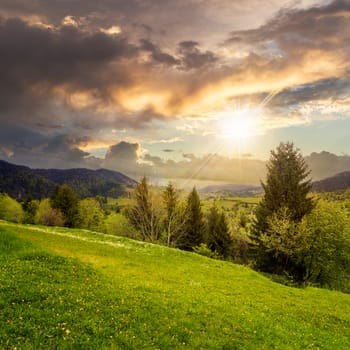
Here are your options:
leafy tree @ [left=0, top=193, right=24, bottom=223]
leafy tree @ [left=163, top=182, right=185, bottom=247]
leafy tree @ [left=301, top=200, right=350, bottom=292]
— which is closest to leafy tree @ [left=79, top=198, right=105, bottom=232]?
leafy tree @ [left=0, top=193, right=24, bottom=223]

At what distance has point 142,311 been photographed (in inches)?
534

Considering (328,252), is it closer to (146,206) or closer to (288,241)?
(288,241)

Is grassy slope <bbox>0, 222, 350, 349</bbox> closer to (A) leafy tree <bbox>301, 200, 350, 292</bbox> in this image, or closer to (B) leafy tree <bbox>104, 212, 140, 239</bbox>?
(A) leafy tree <bbox>301, 200, 350, 292</bbox>

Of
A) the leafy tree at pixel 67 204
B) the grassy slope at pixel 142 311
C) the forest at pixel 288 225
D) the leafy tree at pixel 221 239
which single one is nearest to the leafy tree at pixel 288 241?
the forest at pixel 288 225

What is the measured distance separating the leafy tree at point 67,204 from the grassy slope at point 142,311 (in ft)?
236

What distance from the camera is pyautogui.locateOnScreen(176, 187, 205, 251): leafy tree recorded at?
71.2m

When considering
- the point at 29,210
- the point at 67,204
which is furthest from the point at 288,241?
the point at 29,210

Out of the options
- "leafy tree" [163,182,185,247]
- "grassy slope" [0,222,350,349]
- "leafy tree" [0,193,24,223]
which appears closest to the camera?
"grassy slope" [0,222,350,349]

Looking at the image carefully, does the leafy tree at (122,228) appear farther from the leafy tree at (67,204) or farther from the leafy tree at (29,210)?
the leafy tree at (29,210)

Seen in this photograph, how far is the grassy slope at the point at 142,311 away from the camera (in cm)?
1073

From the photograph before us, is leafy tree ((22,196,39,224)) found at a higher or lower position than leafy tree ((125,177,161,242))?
lower

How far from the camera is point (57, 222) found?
8481cm

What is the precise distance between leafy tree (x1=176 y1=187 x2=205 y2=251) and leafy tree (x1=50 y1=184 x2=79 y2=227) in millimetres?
40953

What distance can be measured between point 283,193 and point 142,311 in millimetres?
40678
